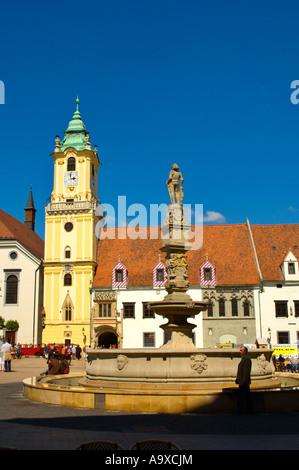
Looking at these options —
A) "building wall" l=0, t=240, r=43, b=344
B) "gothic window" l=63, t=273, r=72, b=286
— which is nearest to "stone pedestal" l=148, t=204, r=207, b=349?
"gothic window" l=63, t=273, r=72, b=286

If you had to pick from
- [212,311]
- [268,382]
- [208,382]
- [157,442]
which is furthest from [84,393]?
[212,311]

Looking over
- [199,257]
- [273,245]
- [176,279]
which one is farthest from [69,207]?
[176,279]

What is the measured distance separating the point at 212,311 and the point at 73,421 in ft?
129

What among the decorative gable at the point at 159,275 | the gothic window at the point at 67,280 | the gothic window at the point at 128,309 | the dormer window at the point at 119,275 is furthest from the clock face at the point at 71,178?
the gothic window at the point at 128,309

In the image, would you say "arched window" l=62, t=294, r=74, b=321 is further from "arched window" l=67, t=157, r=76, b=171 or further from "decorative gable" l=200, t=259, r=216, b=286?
"arched window" l=67, t=157, r=76, b=171

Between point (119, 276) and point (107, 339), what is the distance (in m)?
7.01

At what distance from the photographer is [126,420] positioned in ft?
32.5

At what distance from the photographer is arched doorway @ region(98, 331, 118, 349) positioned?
5134 centimetres

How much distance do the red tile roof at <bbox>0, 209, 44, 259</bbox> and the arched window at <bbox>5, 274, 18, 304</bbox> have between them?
12.1 feet

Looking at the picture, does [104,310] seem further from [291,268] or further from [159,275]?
[291,268]

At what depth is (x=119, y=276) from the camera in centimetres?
5066

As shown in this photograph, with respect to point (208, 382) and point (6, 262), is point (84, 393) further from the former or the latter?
point (6, 262)

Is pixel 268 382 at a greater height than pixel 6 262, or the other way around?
pixel 6 262

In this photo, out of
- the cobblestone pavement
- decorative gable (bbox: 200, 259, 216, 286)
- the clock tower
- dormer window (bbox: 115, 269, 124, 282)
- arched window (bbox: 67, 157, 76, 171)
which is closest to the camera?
the cobblestone pavement
